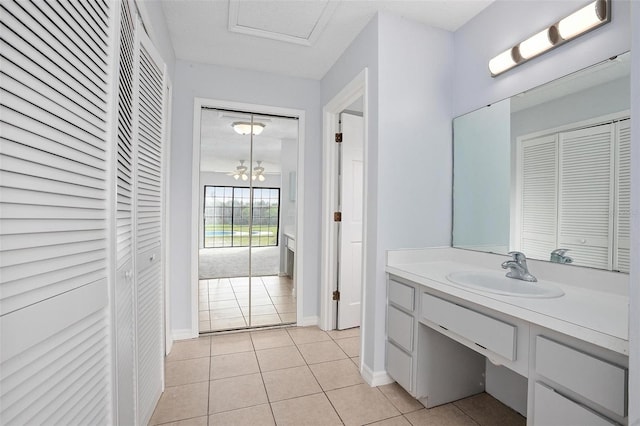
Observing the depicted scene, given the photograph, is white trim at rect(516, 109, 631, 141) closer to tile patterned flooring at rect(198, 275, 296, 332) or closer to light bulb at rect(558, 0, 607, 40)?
light bulb at rect(558, 0, 607, 40)

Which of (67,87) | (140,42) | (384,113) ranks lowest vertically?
(67,87)

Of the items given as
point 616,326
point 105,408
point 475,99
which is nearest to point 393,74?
point 475,99

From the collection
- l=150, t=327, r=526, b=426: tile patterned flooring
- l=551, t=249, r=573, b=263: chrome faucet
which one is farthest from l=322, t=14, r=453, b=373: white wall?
l=551, t=249, r=573, b=263: chrome faucet

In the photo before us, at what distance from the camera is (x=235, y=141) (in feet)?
10.1

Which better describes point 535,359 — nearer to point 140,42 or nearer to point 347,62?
point 140,42

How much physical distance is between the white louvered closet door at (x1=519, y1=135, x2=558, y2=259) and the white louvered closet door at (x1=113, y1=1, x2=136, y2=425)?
2.08 metres

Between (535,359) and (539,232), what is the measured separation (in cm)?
83

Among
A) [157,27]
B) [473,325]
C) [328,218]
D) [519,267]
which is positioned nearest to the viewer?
[473,325]

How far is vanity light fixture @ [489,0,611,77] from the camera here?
1.41 meters

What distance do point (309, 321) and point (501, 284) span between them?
202cm

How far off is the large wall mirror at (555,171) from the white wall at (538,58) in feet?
0.24

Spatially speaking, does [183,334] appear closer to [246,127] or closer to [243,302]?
[243,302]

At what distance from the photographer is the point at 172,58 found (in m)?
2.62

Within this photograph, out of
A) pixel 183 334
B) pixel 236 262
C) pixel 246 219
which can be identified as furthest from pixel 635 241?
pixel 183 334
